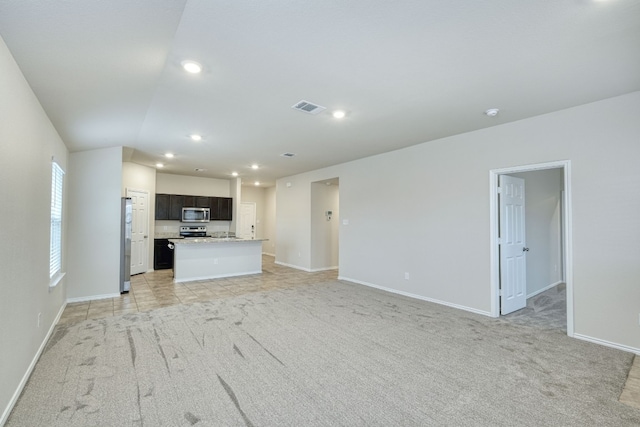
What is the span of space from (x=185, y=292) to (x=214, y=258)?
1455 mm

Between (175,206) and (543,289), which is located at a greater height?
Result: (175,206)

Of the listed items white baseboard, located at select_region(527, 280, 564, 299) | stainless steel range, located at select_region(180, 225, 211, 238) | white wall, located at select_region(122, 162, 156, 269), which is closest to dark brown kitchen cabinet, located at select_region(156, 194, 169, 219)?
white wall, located at select_region(122, 162, 156, 269)

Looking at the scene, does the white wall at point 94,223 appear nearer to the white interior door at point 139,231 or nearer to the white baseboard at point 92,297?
the white baseboard at point 92,297

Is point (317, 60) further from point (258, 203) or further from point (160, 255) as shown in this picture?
point (258, 203)

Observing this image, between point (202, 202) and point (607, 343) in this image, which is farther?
point (202, 202)

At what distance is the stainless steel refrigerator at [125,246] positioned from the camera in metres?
5.45

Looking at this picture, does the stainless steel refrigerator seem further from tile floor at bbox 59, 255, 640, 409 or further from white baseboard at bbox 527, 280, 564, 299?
white baseboard at bbox 527, 280, 564, 299

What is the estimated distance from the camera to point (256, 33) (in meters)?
2.10

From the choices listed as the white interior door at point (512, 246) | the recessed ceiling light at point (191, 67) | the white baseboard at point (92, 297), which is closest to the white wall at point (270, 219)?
the white baseboard at point (92, 297)

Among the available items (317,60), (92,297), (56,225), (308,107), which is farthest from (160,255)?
(317,60)

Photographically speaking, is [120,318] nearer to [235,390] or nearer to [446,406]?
[235,390]

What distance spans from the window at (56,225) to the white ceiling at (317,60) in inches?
22.0

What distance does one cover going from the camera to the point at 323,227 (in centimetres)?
818

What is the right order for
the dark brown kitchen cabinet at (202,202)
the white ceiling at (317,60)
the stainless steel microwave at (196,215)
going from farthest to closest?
1. the dark brown kitchen cabinet at (202,202)
2. the stainless steel microwave at (196,215)
3. the white ceiling at (317,60)
